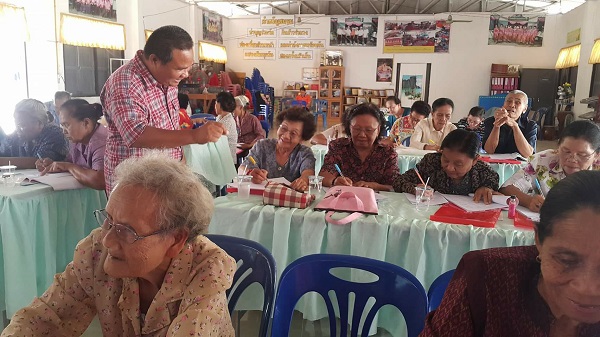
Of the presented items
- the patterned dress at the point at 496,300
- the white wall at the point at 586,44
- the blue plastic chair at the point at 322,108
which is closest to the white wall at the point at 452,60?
the blue plastic chair at the point at 322,108

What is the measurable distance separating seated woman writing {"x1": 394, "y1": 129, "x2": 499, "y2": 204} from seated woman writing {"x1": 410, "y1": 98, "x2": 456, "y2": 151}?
83.6 inches

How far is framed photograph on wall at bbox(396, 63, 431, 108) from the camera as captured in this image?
559 inches

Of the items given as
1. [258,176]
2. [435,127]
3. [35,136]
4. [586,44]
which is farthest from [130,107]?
[586,44]

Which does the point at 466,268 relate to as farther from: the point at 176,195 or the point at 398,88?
the point at 398,88

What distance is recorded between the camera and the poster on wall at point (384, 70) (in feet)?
47.1

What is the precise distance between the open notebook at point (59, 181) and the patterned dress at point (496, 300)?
2.48 m

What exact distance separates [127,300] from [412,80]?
46.3 feet

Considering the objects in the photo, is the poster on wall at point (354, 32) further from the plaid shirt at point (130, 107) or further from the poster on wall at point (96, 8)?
the plaid shirt at point (130, 107)

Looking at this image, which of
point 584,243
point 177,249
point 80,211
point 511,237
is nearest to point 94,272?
point 177,249

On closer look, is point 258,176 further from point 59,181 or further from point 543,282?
point 543,282

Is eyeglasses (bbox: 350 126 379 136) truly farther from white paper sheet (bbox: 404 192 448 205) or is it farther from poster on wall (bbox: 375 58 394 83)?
poster on wall (bbox: 375 58 394 83)

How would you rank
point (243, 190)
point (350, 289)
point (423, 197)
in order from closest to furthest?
point (350, 289), point (423, 197), point (243, 190)

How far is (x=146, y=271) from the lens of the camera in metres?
1.11

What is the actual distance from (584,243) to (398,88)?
14158mm
